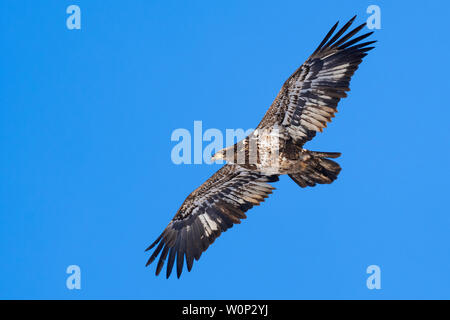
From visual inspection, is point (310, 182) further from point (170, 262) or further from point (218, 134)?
point (170, 262)

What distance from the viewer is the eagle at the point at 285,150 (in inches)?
458

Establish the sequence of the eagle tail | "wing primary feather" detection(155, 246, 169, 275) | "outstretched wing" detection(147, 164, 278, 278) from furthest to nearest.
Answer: "outstretched wing" detection(147, 164, 278, 278) → "wing primary feather" detection(155, 246, 169, 275) → the eagle tail

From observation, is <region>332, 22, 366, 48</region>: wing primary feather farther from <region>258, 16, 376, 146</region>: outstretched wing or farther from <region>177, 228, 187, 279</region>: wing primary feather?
A: <region>177, 228, 187, 279</region>: wing primary feather

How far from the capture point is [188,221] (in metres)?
13.3

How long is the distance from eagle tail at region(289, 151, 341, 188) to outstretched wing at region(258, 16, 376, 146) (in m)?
0.56

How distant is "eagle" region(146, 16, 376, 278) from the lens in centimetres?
1164

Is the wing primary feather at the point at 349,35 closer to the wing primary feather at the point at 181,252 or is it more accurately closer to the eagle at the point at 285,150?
the eagle at the point at 285,150

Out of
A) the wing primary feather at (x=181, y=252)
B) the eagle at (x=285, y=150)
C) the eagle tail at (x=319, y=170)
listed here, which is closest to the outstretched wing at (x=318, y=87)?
the eagle at (x=285, y=150)

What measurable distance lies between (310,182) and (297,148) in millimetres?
754

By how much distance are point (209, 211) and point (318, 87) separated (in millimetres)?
3776

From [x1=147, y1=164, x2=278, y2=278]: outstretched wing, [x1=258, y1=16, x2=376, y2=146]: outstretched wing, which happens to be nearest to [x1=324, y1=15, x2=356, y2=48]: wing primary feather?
[x1=258, y1=16, x2=376, y2=146]: outstretched wing

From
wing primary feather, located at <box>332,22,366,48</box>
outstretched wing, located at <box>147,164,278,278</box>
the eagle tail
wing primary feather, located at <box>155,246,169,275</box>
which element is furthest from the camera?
outstretched wing, located at <box>147,164,278,278</box>
